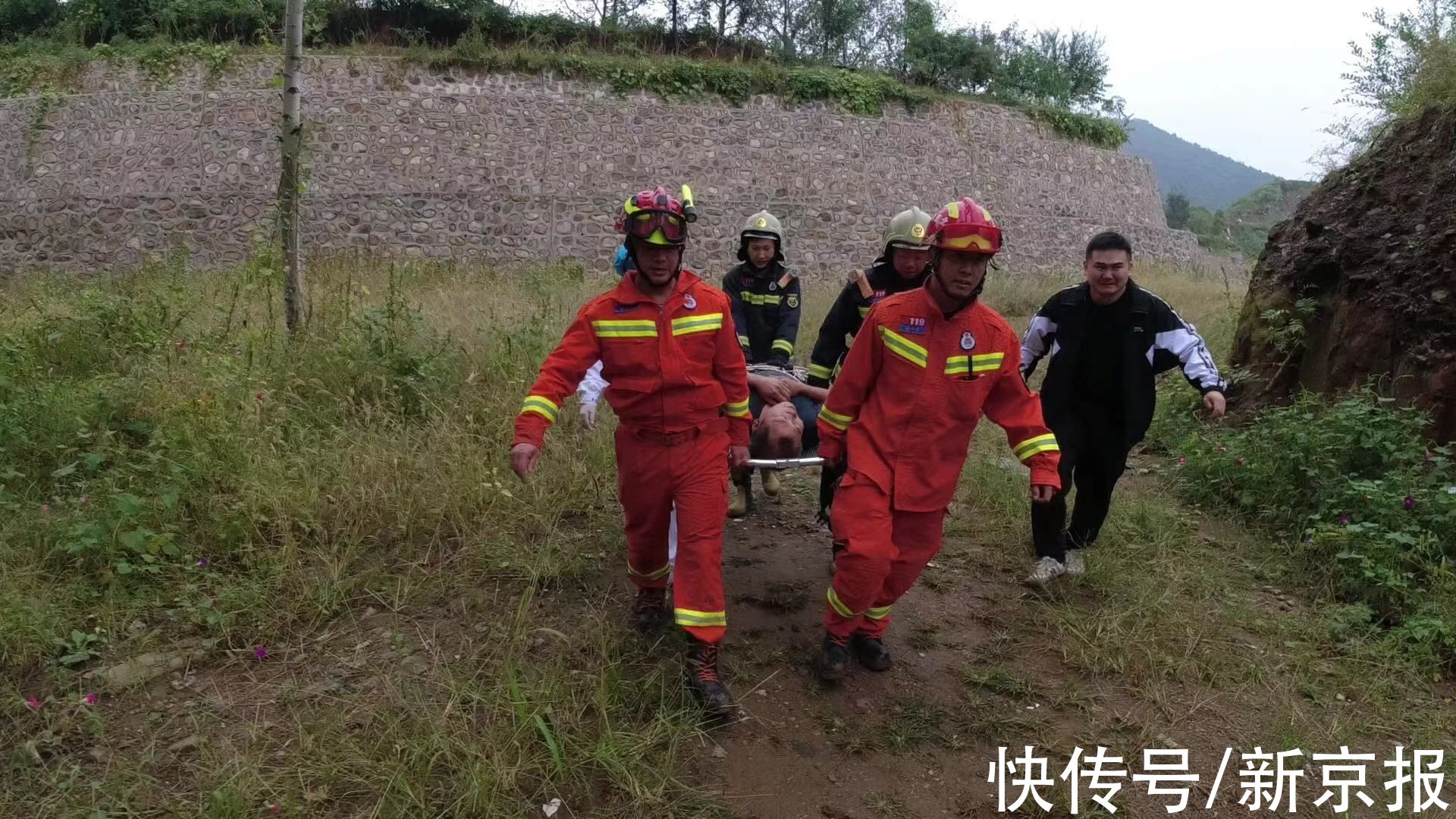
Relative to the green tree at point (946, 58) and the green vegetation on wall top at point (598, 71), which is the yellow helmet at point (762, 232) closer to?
the green vegetation on wall top at point (598, 71)

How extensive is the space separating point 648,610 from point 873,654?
93 centimetres

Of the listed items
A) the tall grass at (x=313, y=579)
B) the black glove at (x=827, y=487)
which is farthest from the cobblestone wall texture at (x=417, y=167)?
the black glove at (x=827, y=487)

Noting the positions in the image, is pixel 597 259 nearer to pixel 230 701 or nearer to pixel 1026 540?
pixel 1026 540

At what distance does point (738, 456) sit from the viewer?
3381mm

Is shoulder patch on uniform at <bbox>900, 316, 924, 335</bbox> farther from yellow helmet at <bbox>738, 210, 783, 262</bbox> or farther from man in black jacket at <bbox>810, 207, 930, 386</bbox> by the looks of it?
yellow helmet at <bbox>738, 210, 783, 262</bbox>

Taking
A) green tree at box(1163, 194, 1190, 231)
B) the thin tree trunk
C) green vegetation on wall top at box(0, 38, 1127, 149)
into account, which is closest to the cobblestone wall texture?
green vegetation on wall top at box(0, 38, 1127, 149)

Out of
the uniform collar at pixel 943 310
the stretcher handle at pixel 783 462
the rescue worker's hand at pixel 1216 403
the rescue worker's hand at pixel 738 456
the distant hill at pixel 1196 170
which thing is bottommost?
the stretcher handle at pixel 783 462

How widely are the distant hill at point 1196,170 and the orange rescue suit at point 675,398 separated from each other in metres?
104

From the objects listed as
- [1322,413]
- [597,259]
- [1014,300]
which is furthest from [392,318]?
[597,259]

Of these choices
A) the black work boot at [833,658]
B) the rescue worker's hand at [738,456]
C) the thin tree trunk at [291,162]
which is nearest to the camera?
the black work boot at [833,658]

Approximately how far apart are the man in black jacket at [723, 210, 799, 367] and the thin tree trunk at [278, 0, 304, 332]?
2971mm

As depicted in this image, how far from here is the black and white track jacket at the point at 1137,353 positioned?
399cm

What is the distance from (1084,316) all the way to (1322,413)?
2.41 m

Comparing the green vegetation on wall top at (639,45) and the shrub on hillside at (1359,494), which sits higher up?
the green vegetation on wall top at (639,45)
